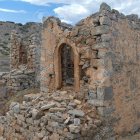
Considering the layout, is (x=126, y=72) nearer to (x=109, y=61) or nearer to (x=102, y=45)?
(x=109, y=61)

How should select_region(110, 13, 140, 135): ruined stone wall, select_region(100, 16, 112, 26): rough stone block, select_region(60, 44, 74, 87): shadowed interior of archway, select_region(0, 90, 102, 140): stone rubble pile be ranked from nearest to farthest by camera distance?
select_region(0, 90, 102, 140): stone rubble pile → select_region(100, 16, 112, 26): rough stone block → select_region(110, 13, 140, 135): ruined stone wall → select_region(60, 44, 74, 87): shadowed interior of archway

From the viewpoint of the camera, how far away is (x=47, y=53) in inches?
351

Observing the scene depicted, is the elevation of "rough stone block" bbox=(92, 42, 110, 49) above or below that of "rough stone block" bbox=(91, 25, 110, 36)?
below

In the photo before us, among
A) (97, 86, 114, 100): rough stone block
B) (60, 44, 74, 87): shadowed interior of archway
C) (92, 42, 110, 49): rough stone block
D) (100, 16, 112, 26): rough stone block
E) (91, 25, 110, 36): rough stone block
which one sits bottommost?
(97, 86, 114, 100): rough stone block

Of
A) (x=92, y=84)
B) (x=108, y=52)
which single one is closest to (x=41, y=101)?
(x=92, y=84)

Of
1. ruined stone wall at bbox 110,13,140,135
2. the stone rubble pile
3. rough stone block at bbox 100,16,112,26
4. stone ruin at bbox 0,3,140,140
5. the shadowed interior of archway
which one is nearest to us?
the stone rubble pile

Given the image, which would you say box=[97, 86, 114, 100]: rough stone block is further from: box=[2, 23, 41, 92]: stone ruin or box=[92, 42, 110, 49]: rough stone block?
box=[2, 23, 41, 92]: stone ruin

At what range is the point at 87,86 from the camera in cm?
762

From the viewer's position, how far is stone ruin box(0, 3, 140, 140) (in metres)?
7.18

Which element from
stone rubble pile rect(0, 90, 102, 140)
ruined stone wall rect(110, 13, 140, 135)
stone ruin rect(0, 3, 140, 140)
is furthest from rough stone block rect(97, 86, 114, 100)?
stone rubble pile rect(0, 90, 102, 140)

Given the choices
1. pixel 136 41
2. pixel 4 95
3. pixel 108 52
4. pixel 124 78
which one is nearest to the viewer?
pixel 108 52

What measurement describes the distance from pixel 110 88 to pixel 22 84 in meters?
6.43

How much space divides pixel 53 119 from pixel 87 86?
122cm

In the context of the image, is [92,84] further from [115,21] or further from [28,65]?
[28,65]
